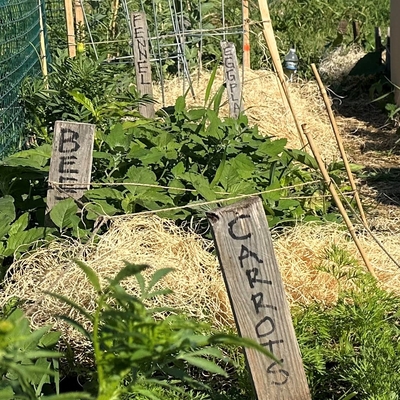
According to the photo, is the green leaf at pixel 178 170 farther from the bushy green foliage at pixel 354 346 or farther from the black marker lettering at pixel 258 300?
the black marker lettering at pixel 258 300

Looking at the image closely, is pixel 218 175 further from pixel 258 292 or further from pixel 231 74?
pixel 231 74

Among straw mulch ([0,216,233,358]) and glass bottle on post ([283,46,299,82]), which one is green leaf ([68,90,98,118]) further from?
glass bottle on post ([283,46,299,82])

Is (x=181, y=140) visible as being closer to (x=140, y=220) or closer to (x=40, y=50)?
(x=140, y=220)

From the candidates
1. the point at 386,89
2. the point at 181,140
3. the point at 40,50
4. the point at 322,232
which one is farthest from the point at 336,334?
the point at 386,89

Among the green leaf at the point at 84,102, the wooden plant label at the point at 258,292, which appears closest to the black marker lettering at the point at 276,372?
the wooden plant label at the point at 258,292

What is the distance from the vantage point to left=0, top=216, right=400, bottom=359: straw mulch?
2611 mm

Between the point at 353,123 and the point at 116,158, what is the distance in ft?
14.4

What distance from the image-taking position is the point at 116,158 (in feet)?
11.0

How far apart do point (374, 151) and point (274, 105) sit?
105cm

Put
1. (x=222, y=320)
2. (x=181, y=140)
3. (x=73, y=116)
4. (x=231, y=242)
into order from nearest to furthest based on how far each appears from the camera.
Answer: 1. (x=231, y=242)
2. (x=222, y=320)
3. (x=181, y=140)
4. (x=73, y=116)

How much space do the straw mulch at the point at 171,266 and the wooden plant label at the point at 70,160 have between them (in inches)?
7.7

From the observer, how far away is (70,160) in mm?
2824

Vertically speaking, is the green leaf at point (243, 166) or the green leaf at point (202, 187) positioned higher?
the green leaf at point (202, 187)

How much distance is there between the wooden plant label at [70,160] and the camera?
9.12ft
